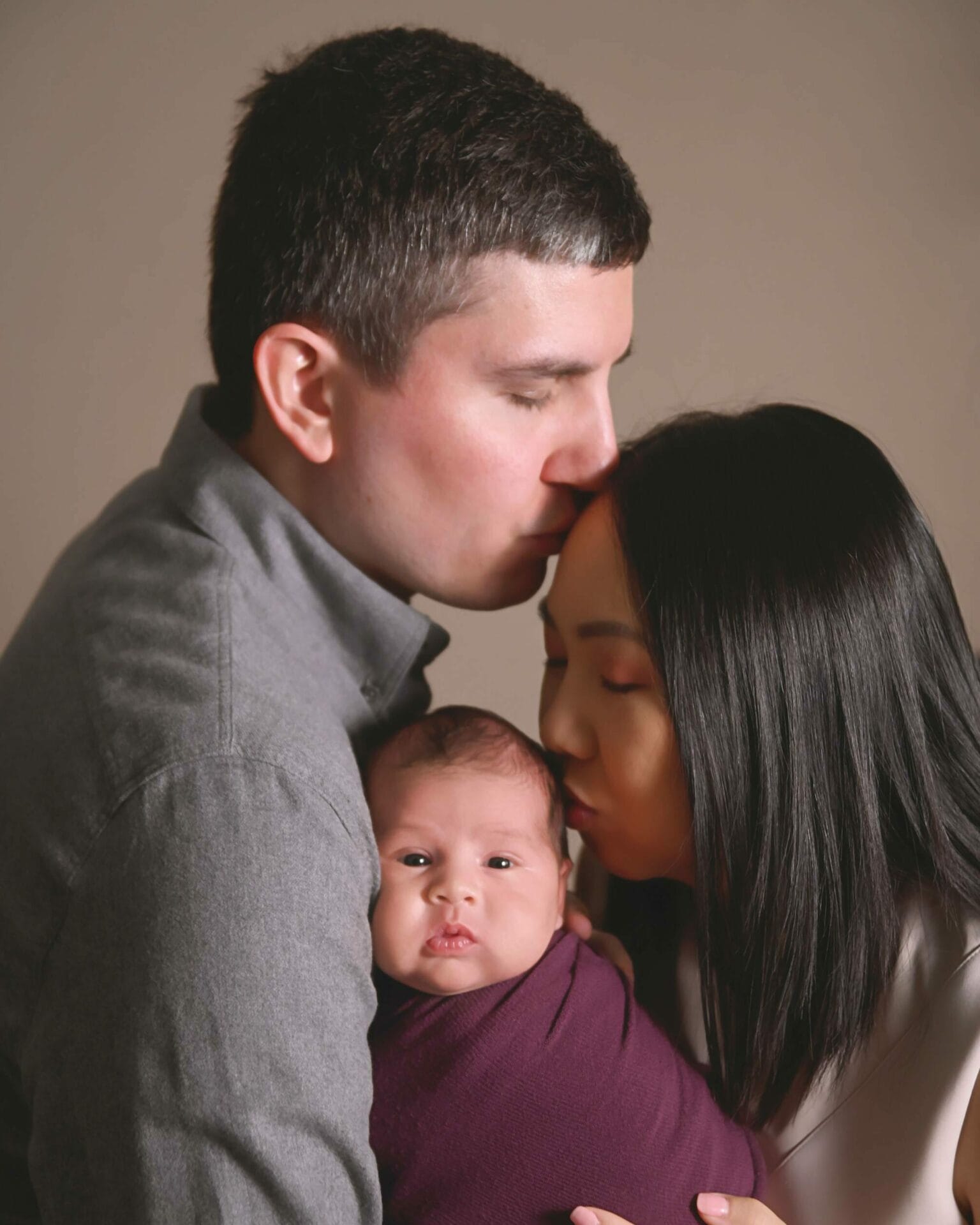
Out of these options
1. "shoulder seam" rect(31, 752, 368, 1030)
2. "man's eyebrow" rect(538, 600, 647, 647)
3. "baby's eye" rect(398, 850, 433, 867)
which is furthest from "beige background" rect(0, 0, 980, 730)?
"shoulder seam" rect(31, 752, 368, 1030)

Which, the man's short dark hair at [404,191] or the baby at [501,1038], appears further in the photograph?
the man's short dark hair at [404,191]

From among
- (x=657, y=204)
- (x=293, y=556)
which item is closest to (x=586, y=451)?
(x=293, y=556)

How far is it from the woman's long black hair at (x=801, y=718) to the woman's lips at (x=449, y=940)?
9.1 inches

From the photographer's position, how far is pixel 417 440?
132 centimetres

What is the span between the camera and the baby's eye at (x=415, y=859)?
48.8 inches

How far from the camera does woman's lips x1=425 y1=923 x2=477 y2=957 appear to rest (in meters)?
1.20

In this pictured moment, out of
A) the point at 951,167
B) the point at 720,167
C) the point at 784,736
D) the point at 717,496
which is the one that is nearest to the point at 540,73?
the point at 720,167

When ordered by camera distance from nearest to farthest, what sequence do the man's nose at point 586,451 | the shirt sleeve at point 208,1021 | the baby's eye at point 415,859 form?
the shirt sleeve at point 208,1021 < the baby's eye at point 415,859 < the man's nose at point 586,451

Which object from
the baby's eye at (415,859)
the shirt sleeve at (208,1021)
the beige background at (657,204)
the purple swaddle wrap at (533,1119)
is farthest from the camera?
the beige background at (657,204)

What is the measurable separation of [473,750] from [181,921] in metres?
0.41

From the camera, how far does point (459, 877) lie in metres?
1.22

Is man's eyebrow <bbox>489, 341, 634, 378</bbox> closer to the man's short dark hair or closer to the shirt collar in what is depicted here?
the man's short dark hair

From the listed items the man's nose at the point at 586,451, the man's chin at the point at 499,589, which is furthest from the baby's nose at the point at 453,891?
the man's nose at the point at 586,451

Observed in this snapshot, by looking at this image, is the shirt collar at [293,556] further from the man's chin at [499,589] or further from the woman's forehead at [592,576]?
the woman's forehead at [592,576]
